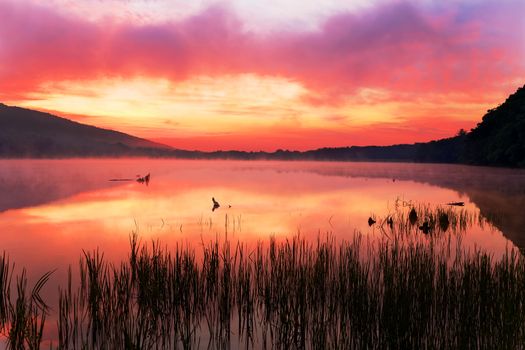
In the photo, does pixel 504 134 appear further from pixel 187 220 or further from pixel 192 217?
pixel 187 220

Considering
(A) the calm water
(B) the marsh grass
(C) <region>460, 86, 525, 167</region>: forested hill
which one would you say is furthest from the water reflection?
(C) <region>460, 86, 525, 167</region>: forested hill

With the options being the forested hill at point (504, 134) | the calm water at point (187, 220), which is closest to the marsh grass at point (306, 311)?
the calm water at point (187, 220)

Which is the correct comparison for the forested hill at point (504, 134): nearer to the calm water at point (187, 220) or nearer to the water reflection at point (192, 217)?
the water reflection at point (192, 217)

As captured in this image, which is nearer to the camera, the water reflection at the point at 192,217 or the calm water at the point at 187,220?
the calm water at the point at 187,220

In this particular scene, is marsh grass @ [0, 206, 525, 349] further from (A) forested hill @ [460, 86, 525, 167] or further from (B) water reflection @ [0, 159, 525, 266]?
(A) forested hill @ [460, 86, 525, 167]

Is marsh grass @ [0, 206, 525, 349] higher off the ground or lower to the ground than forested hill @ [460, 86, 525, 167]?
lower

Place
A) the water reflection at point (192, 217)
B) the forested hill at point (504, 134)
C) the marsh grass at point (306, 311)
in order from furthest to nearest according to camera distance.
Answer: the forested hill at point (504, 134)
the water reflection at point (192, 217)
the marsh grass at point (306, 311)

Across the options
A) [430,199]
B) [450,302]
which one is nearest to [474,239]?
[450,302]

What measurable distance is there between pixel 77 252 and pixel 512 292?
1385 centimetres

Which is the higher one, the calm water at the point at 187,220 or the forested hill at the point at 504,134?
the forested hill at the point at 504,134

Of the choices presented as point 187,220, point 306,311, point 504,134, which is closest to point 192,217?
point 187,220

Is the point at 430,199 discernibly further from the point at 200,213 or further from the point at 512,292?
the point at 512,292

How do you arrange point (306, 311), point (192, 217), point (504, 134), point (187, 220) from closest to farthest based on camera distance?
point (306, 311)
point (187, 220)
point (192, 217)
point (504, 134)

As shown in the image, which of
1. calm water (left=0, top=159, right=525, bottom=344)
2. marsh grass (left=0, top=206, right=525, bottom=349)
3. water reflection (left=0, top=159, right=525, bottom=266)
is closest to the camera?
marsh grass (left=0, top=206, right=525, bottom=349)
